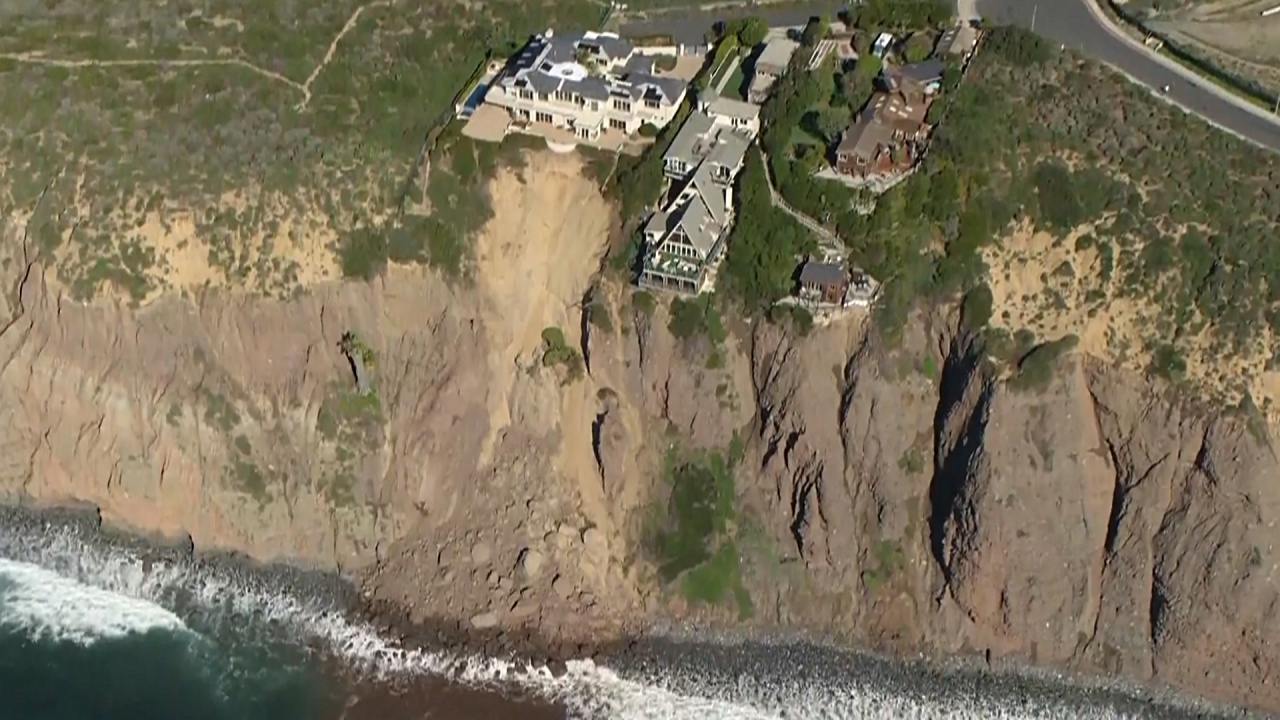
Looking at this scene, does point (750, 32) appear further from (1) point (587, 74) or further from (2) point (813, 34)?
(1) point (587, 74)

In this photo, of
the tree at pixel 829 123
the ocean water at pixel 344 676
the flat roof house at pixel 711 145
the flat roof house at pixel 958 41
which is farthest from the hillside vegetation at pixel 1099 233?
the ocean water at pixel 344 676

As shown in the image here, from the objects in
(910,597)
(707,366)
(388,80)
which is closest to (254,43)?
(388,80)

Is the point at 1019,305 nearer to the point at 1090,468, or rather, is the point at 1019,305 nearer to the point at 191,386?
the point at 1090,468

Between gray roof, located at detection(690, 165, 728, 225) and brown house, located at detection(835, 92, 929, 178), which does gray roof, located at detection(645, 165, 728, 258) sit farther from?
brown house, located at detection(835, 92, 929, 178)

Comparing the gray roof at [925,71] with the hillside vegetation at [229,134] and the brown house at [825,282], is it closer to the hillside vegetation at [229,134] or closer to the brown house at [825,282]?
the brown house at [825,282]

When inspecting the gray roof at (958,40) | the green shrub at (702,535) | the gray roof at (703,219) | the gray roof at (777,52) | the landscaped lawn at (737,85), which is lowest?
the green shrub at (702,535)

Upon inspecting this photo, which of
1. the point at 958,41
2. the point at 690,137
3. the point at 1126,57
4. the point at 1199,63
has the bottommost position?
the point at 690,137

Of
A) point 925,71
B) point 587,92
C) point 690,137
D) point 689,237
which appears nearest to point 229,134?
point 587,92

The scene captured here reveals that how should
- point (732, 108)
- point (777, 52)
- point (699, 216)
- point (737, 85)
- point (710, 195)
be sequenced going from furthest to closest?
point (777, 52), point (737, 85), point (732, 108), point (710, 195), point (699, 216)
